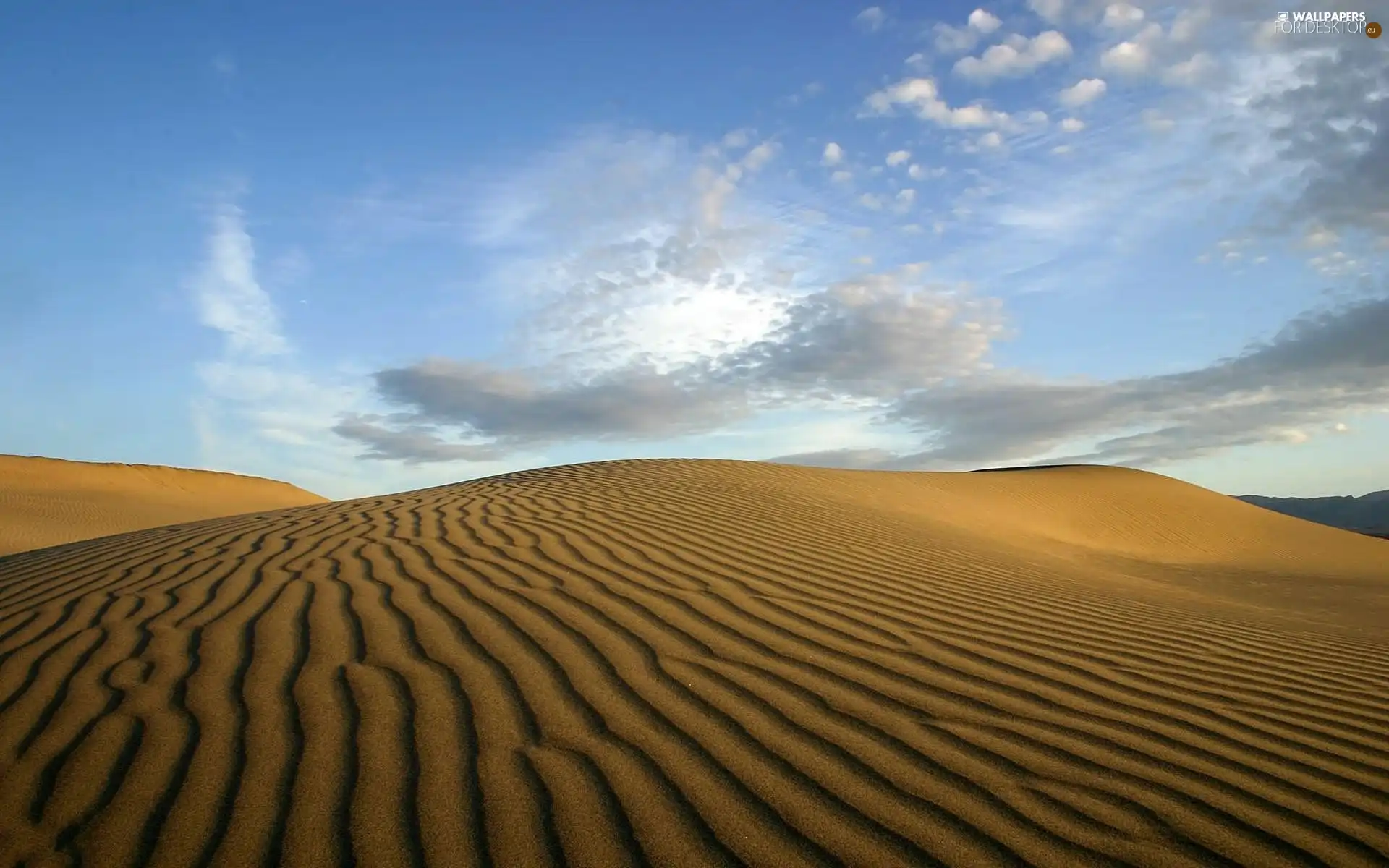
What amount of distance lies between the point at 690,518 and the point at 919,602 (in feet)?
9.11

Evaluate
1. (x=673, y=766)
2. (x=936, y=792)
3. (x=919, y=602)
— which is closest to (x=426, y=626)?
(x=673, y=766)

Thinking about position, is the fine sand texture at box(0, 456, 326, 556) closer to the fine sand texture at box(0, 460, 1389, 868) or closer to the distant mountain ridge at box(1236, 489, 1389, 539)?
the fine sand texture at box(0, 460, 1389, 868)

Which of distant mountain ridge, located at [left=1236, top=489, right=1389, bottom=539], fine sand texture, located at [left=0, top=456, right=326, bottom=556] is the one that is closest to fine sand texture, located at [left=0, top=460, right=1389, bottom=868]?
fine sand texture, located at [left=0, top=456, right=326, bottom=556]

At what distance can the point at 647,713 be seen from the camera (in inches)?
115

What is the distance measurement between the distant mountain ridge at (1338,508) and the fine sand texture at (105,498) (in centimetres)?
6650

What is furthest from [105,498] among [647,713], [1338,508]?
[1338,508]

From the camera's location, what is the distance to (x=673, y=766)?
255 cm

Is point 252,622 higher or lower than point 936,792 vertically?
higher

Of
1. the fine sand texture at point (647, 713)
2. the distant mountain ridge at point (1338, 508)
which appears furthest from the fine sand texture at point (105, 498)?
the distant mountain ridge at point (1338, 508)

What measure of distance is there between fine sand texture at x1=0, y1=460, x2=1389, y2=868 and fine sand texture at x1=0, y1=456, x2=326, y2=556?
19568 mm

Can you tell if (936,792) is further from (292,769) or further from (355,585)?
(355,585)

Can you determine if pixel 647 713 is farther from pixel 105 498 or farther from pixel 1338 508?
pixel 1338 508

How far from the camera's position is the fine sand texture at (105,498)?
24656 millimetres

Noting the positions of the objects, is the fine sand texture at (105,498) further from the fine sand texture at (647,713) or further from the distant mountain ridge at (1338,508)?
the distant mountain ridge at (1338,508)
